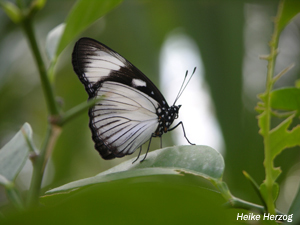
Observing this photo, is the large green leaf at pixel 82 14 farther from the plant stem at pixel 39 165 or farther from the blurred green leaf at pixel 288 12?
the blurred green leaf at pixel 288 12

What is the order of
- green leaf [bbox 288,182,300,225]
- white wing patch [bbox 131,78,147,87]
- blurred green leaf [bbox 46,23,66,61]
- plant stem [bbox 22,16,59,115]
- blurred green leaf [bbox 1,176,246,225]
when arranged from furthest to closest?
white wing patch [bbox 131,78,147,87] < blurred green leaf [bbox 46,23,66,61] < green leaf [bbox 288,182,300,225] < plant stem [bbox 22,16,59,115] < blurred green leaf [bbox 1,176,246,225]

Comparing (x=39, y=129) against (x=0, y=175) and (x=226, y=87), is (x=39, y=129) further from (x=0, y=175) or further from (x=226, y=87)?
(x=0, y=175)

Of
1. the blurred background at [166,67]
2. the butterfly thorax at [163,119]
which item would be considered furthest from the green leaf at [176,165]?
the blurred background at [166,67]

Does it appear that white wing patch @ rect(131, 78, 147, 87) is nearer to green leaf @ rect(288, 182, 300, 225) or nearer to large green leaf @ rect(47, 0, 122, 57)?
large green leaf @ rect(47, 0, 122, 57)

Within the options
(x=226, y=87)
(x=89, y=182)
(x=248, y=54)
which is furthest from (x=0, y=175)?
(x=248, y=54)

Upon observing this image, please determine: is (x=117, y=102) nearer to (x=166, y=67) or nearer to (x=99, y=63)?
(x=99, y=63)

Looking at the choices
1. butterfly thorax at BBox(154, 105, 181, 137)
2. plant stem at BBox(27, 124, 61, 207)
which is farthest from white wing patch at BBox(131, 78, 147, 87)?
plant stem at BBox(27, 124, 61, 207)
